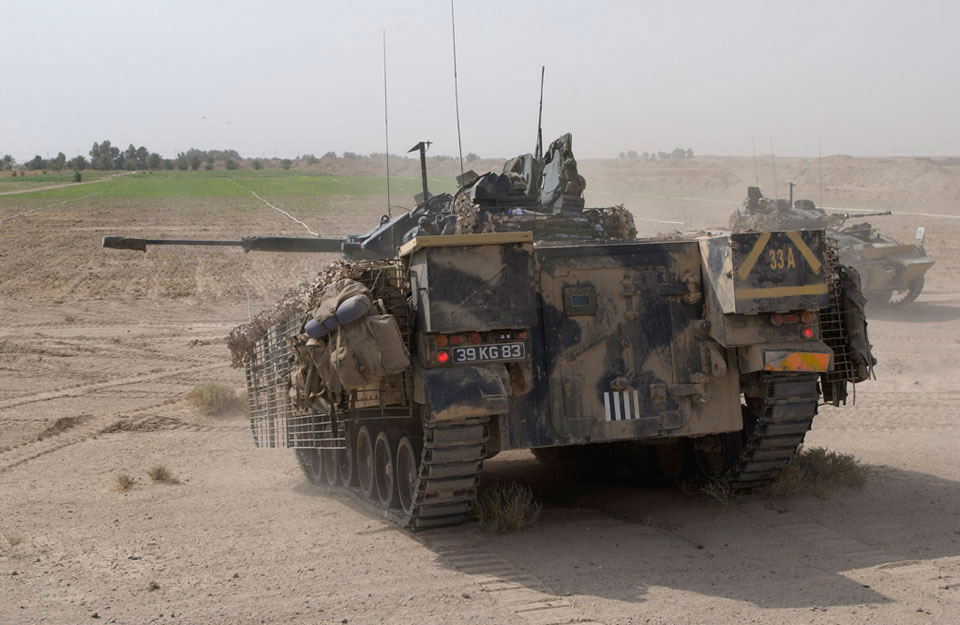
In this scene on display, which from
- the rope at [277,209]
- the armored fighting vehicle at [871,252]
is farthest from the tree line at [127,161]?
the armored fighting vehicle at [871,252]

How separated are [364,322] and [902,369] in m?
11.3

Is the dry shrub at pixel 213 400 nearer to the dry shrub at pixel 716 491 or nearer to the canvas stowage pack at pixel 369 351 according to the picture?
the dry shrub at pixel 716 491

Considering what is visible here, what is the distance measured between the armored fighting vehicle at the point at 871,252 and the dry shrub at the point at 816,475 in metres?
12.5

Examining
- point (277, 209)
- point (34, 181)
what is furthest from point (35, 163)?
point (277, 209)

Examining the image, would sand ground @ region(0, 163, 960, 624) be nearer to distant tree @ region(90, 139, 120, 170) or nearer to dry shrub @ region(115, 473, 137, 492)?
dry shrub @ region(115, 473, 137, 492)

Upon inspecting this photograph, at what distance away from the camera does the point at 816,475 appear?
8.73 m

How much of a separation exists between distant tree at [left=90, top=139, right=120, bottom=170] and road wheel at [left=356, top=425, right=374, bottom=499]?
8270cm

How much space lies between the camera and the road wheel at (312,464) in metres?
10.5

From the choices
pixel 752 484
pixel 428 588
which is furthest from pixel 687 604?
pixel 752 484

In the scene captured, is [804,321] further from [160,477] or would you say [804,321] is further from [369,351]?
[160,477]

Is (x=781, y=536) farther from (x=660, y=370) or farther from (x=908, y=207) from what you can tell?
(x=908, y=207)

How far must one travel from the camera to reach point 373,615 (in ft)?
19.0

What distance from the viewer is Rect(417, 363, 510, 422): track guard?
662cm

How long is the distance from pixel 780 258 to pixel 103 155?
89.7 meters
